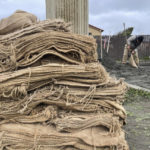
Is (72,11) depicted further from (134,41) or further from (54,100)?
(134,41)

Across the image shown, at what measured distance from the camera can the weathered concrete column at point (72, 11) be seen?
3346mm

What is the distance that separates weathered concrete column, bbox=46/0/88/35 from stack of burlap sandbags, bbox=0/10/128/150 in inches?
43.2

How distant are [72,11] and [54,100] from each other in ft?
5.45

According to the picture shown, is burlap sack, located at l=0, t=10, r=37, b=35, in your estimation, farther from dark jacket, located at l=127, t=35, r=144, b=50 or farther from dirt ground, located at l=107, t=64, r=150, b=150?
dark jacket, located at l=127, t=35, r=144, b=50

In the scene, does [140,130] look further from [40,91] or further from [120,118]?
[40,91]

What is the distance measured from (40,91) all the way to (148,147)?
196 centimetres

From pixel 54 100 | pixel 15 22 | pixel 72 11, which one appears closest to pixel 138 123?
pixel 72 11

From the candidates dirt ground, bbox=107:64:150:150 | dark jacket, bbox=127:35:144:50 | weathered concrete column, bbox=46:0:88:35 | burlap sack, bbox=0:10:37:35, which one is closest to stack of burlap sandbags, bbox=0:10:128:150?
burlap sack, bbox=0:10:37:35

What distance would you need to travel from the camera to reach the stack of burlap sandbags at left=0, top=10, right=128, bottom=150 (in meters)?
2.16

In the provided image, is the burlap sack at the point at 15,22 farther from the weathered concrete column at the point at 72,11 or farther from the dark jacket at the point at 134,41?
the dark jacket at the point at 134,41

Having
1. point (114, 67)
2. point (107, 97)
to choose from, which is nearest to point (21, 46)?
point (107, 97)

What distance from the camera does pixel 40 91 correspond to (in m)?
2.23

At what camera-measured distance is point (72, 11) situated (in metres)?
3.40

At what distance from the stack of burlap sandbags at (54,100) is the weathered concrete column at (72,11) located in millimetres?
1097
